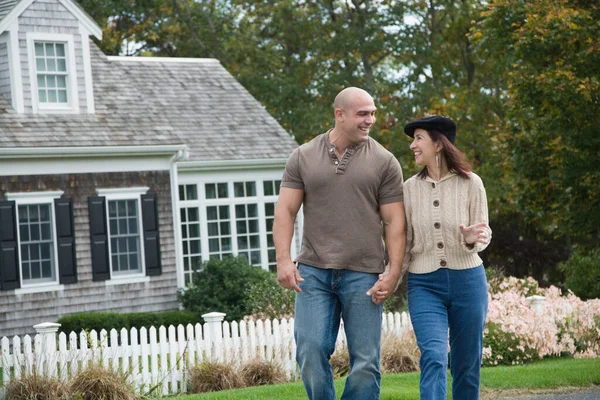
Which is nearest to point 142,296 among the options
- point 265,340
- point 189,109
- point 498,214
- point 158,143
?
point 158,143

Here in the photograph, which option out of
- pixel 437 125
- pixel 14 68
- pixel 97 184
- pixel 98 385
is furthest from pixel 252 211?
pixel 437 125

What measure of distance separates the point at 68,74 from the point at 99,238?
2969 mm

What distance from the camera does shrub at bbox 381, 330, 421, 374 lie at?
1134cm

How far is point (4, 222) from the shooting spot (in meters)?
16.9

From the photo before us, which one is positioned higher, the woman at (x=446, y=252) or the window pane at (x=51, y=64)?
the window pane at (x=51, y=64)

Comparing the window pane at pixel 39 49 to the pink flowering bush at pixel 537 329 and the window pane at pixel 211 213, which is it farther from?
the pink flowering bush at pixel 537 329

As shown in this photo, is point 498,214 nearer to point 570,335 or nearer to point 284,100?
point 284,100

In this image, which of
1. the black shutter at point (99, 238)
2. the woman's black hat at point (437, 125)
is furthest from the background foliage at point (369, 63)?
the woman's black hat at point (437, 125)

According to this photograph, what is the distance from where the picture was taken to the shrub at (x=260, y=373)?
36.2 feet

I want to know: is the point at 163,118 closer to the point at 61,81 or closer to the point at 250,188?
the point at 61,81

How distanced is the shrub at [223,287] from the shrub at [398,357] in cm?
647

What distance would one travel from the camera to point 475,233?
608 cm

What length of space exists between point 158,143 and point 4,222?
3094 millimetres

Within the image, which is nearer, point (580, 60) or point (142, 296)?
point (580, 60)
